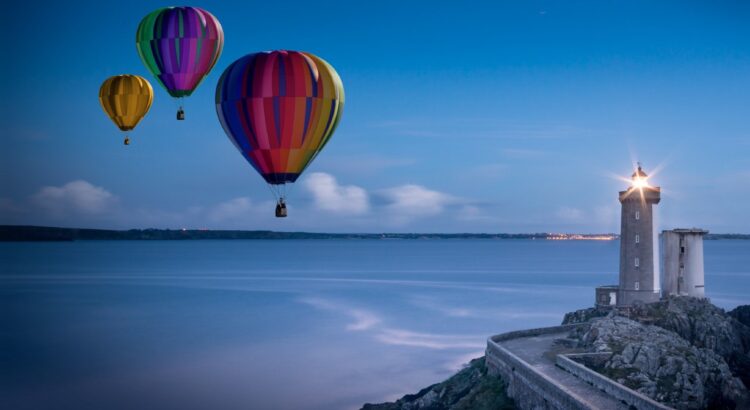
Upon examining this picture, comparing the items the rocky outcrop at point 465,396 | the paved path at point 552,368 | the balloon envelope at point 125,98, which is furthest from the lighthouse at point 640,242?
the balloon envelope at point 125,98

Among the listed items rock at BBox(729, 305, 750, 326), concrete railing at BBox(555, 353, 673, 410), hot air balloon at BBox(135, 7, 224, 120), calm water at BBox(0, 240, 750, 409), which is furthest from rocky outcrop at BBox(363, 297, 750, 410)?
hot air balloon at BBox(135, 7, 224, 120)

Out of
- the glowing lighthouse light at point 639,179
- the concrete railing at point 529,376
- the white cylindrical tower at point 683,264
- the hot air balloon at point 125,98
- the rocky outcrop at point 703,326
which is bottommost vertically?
the concrete railing at point 529,376

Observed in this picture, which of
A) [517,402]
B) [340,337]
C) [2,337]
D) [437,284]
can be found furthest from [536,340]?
[437,284]

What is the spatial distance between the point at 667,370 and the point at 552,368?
414cm

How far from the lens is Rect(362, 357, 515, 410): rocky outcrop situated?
100 feet

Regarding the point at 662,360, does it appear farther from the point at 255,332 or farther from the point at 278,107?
the point at 255,332

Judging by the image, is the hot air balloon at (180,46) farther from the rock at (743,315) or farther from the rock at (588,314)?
the rock at (743,315)

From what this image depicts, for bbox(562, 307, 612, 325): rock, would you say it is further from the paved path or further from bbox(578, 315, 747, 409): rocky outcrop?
bbox(578, 315, 747, 409): rocky outcrop

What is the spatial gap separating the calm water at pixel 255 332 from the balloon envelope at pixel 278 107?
1908cm

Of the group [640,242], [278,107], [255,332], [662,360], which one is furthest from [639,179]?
[255,332]

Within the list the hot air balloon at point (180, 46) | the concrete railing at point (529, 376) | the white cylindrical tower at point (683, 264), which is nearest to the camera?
the concrete railing at point (529, 376)

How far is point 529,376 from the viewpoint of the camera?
27.6 meters

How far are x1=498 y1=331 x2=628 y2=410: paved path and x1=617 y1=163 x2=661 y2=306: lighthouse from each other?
17.0 ft

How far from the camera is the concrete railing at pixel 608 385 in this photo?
70.9 ft
